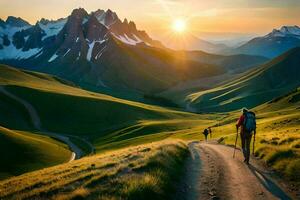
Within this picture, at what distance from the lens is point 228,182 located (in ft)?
71.8

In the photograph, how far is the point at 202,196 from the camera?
19.3 m

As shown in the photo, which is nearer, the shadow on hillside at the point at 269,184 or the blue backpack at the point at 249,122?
the shadow on hillside at the point at 269,184

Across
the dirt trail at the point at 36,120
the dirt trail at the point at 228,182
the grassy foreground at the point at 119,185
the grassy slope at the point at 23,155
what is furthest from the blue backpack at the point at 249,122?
the dirt trail at the point at 36,120

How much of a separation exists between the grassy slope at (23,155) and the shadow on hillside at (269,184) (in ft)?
176

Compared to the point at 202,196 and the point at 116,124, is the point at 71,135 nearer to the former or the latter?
the point at 116,124

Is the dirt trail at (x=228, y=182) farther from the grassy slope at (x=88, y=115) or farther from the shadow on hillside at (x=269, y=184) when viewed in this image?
the grassy slope at (x=88, y=115)

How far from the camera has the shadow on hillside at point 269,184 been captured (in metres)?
19.3

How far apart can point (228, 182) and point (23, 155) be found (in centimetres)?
A: 6702

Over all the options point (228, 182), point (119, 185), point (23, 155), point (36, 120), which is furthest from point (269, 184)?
point (36, 120)

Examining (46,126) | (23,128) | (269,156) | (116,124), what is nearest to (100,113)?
(116,124)

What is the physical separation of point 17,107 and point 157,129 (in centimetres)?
6292

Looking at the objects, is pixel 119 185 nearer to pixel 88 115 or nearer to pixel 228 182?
pixel 228 182

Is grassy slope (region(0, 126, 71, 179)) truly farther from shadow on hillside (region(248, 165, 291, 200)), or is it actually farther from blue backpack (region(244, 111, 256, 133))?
shadow on hillside (region(248, 165, 291, 200))

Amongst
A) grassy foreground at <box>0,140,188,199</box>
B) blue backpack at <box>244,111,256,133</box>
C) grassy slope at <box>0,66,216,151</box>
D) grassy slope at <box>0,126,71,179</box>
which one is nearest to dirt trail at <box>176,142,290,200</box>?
grassy foreground at <box>0,140,188,199</box>
